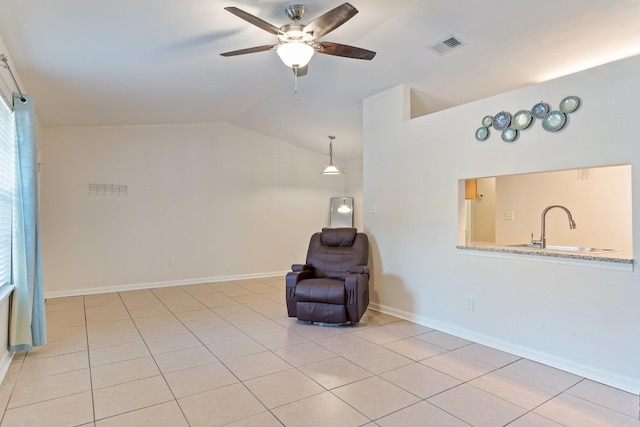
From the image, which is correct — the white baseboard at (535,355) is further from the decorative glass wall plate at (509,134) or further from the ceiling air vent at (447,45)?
the ceiling air vent at (447,45)

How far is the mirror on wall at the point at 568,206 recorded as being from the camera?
12.7 ft

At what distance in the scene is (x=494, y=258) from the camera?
3180mm

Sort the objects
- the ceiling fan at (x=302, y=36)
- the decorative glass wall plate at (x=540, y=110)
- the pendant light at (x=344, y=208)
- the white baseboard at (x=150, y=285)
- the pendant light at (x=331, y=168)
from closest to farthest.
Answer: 1. the ceiling fan at (x=302, y=36)
2. the decorative glass wall plate at (x=540, y=110)
3. the white baseboard at (x=150, y=285)
4. the pendant light at (x=331, y=168)
5. the pendant light at (x=344, y=208)

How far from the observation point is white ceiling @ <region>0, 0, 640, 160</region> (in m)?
2.52

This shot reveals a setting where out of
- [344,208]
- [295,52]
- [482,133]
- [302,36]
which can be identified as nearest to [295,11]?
[302,36]

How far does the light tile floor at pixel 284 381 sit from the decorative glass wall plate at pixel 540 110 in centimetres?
196

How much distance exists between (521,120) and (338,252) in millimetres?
2365

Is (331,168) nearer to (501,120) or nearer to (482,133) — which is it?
(482,133)

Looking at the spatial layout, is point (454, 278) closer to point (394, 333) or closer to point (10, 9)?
point (394, 333)

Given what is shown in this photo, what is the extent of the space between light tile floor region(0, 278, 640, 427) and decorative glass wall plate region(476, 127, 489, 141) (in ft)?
6.14

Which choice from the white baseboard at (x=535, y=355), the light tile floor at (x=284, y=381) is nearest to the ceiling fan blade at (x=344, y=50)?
the light tile floor at (x=284, y=381)

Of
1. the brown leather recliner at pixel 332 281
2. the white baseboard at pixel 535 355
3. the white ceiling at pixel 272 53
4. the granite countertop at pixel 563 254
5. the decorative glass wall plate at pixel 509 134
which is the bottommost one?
the white baseboard at pixel 535 355

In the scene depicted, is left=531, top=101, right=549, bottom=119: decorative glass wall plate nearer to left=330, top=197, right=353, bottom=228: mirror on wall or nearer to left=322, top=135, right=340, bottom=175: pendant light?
left=322, top=135, right=340, bottom=175: pendant light

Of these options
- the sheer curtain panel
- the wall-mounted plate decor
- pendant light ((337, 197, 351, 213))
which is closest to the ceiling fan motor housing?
the wall-mounted plate decor
